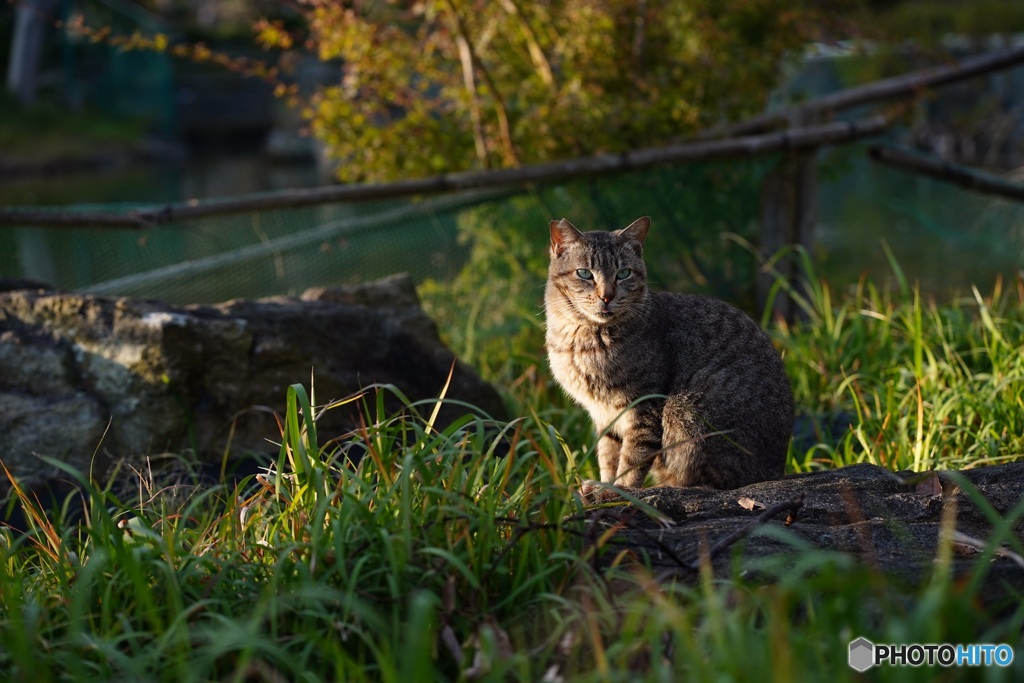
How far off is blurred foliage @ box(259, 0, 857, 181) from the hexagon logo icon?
12.6 ft

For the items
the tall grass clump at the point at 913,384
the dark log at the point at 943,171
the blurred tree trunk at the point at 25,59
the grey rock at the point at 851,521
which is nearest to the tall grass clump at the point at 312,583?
the grey rock at the point at 851,521

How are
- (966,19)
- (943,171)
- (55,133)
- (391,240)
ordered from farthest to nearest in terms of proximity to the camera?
(55,133)
(966,19)
(943,171)
(391,240)

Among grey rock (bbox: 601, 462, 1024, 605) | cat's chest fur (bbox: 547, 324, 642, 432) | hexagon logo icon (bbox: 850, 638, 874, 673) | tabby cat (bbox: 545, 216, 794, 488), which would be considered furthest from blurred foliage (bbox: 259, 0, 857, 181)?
hexagon logo icon (bbox: 850, 638, 874, 673)

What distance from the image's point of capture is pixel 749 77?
19.4 ft

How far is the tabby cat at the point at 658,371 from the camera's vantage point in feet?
10.2

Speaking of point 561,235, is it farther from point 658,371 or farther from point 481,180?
A: point 481,180

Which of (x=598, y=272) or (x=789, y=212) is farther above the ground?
(x=598, y=272)

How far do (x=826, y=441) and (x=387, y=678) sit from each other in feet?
8.22

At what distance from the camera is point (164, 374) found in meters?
3.64

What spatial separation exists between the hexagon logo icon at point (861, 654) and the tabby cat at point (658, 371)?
4.25ft

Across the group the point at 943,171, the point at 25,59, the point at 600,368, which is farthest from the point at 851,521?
the point at 25,59

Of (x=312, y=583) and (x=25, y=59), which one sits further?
(x=25, y=59)

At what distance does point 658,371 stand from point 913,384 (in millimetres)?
1355

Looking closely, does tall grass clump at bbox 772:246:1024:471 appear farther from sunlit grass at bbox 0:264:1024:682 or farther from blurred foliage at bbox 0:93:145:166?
blurred foliage at bbox 0:93:145:166
